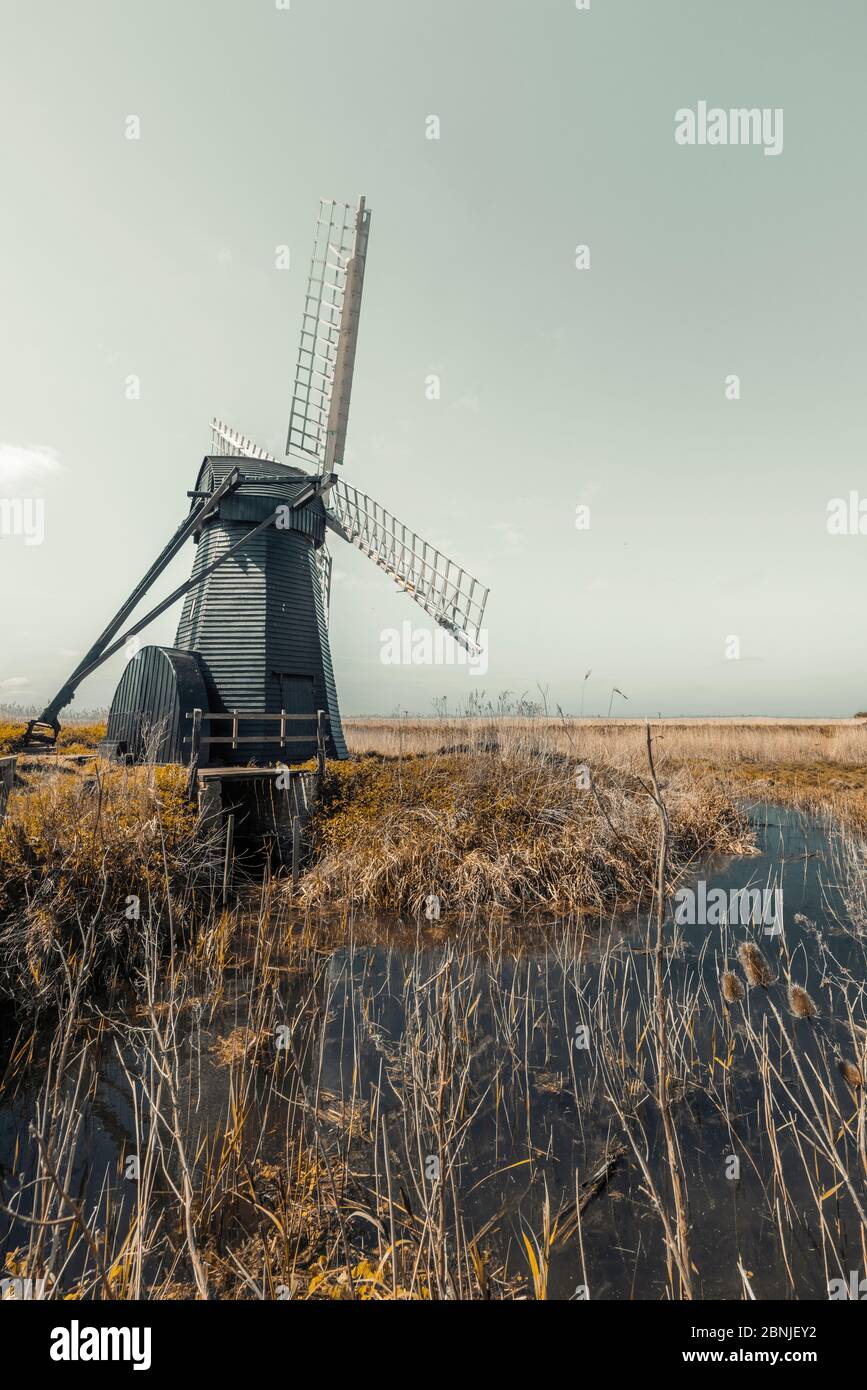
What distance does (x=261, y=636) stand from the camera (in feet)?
49.8

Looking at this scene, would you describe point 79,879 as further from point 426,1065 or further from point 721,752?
point 721,752

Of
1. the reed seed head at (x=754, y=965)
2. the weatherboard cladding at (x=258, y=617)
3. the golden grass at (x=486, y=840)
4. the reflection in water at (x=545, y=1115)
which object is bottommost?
the reflection in water at (x=545, y=1115)

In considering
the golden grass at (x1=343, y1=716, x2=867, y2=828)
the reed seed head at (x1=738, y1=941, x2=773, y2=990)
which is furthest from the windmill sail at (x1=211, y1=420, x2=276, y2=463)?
the reed seed head at (x1=738, y1=941, x2=773, y2=990)

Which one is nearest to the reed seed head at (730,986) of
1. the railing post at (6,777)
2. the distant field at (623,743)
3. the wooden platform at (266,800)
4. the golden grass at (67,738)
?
the railing post at (6,777)

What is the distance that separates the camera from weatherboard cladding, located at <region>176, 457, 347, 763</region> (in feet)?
48.6

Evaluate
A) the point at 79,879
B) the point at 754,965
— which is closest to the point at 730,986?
the point at 754,965

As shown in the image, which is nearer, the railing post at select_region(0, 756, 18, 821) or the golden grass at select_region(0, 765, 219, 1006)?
the golden grass at select_region(0, 765, 219, 1006)

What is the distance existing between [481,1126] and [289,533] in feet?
48.5

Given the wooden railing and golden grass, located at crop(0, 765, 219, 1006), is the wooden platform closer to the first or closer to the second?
the wooden railing

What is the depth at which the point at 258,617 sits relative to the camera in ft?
50.2

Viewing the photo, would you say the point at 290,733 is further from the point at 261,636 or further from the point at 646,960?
the point at 646,960

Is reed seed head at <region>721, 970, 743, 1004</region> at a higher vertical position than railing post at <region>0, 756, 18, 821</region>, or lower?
lower

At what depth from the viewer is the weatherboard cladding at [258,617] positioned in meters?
14.8

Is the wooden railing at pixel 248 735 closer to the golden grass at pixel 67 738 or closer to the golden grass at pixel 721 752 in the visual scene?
the golden grass at pixel 721 752
